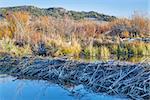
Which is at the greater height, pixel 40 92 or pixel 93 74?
pixel 93 74

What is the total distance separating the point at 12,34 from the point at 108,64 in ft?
26.5

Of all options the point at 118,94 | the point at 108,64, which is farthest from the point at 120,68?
the point at 118,94

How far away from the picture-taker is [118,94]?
22.1ft

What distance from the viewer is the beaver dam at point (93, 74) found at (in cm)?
684

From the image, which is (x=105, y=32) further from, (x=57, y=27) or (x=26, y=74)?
(x=26, y=74)

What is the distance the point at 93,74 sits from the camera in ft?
25.1

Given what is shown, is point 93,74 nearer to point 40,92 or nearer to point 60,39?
point 40,92

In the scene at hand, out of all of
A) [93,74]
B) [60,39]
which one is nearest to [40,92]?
[93,74]

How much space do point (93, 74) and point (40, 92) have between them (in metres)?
1.13

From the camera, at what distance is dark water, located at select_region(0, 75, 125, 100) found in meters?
6.66

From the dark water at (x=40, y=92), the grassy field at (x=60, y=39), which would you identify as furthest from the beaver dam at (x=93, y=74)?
the grassy field at (x=60, y=39)

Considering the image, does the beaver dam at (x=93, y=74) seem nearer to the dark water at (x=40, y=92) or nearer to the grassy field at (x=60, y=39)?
the dark water at (x=40, y=92)

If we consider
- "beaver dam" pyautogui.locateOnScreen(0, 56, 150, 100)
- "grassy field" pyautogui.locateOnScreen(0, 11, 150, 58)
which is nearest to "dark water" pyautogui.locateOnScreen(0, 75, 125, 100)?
"beaver dam" pyautogui.locateOnScreen(0, 56, 150, 100)

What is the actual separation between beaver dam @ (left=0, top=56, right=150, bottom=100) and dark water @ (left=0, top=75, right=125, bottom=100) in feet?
0.88
